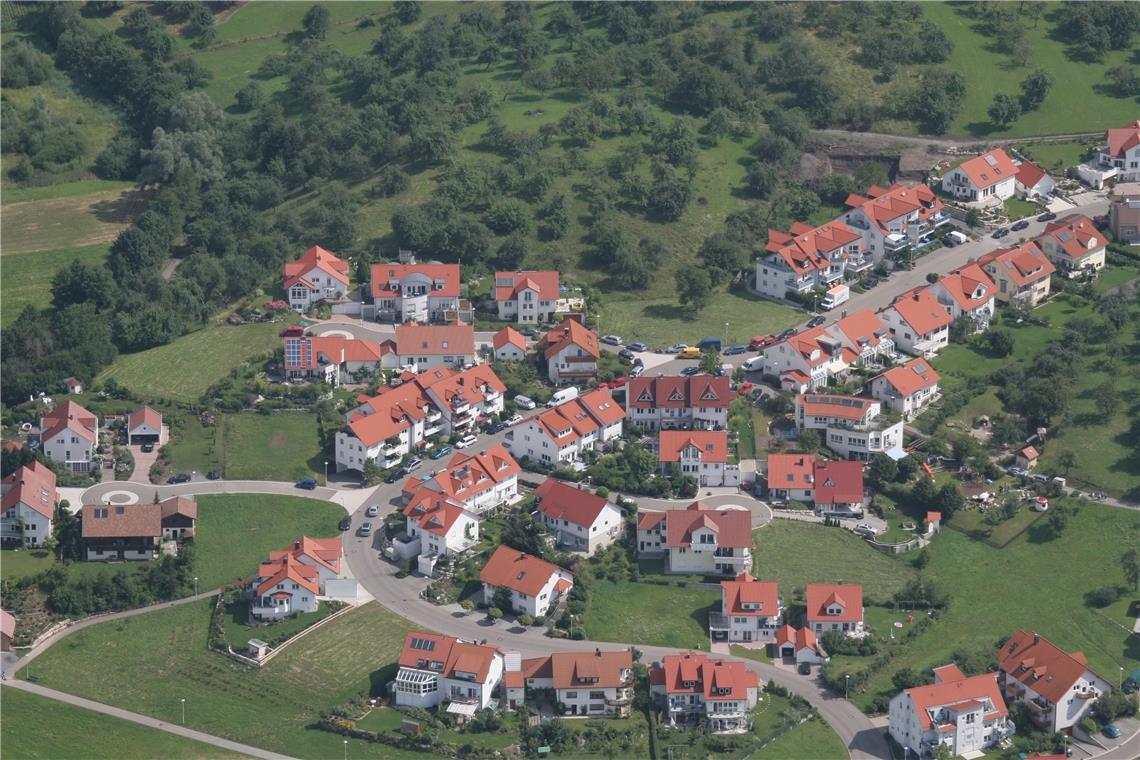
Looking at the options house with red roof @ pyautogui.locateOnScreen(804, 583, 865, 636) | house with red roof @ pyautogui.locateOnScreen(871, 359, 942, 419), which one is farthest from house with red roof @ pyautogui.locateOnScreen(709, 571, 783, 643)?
house with red roof @ pyautogui.locateOnScreen(871, 359, 942, 419)

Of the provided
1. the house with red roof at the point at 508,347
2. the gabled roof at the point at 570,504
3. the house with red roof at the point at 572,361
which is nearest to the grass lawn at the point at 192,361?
the house with red roof at the point at 508,347

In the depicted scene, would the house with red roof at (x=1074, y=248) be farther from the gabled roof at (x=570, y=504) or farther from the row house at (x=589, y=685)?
the row house at (x=589, y=685)

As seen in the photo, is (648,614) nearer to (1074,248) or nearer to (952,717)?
(952,717)

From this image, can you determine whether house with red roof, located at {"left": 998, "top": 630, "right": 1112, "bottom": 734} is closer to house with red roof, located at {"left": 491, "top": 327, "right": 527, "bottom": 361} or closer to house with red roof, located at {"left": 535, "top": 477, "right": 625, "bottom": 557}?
house with red roof, located at {"left": 535, "top": 477, "right": 625, "bottom": 557}

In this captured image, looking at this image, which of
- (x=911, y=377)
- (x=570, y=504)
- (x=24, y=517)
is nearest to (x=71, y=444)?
(x=24, y=517)

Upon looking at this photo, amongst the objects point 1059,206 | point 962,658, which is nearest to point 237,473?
point 962,658

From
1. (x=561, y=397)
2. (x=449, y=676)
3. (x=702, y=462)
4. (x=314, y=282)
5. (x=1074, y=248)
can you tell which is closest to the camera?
(x=449, y=676)

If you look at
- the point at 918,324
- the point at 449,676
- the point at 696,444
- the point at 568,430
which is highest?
the point at 918,324
